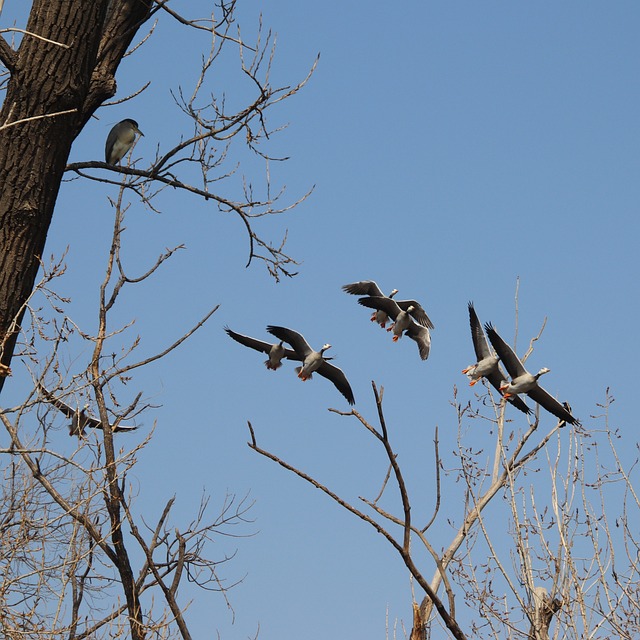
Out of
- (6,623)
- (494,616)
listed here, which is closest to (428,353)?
(494,616)

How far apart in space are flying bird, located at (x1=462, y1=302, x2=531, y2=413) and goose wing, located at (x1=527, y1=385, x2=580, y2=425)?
1.69 feet

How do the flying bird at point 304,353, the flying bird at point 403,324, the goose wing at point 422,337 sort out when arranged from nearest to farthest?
the flying bird at point 304,353
the flying bird at point 403,324
the goose wing at point 422,337

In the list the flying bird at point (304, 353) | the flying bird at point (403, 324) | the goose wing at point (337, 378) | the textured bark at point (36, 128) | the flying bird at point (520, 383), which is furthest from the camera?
the flying bird at point (403, 324)

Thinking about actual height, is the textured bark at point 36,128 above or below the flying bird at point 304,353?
below

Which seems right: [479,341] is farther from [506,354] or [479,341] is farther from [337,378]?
[337,378]

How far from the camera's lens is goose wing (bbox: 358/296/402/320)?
13359mm

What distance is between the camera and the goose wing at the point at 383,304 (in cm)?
1336

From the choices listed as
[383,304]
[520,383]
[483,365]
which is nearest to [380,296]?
[383,304]

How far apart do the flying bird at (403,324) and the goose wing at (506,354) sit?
7.11 feet

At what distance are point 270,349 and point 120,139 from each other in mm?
3829

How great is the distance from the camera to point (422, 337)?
13.3 metres

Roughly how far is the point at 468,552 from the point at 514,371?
10.3 ft

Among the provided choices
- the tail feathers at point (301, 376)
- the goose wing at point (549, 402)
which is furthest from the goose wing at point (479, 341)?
the tail feathers at point (301, 376)

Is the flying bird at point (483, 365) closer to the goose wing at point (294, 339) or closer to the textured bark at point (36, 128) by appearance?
the goose wing at point (294, 339)
